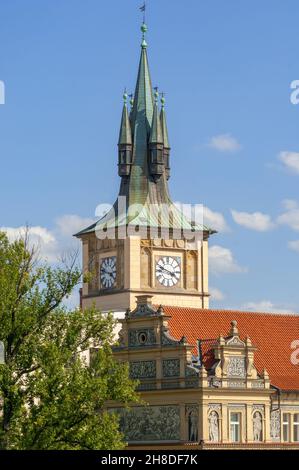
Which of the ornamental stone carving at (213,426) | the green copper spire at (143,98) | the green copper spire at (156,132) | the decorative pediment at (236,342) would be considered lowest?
the ornamental stone carving at (213,426)

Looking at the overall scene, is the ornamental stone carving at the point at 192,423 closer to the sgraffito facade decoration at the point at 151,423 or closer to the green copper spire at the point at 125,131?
the sgraffito facade decoration at the point at 151,423

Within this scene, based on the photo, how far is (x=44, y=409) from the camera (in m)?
57.2

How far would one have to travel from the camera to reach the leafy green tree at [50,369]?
188 feet

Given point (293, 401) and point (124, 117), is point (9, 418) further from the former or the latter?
point (124, 117)

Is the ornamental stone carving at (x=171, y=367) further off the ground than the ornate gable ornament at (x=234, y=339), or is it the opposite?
the ornate gable ornament at (x=234, y=339)

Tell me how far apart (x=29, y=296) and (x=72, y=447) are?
6.66 metres

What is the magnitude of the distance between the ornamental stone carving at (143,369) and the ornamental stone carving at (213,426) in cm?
405

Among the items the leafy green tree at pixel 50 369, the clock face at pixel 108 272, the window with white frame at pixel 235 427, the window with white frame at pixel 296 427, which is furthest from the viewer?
the clock face at pixel 108 272

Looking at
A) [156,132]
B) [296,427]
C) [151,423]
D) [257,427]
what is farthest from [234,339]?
[156,132]

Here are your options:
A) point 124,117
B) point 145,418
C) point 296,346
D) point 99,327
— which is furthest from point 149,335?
point 124,117

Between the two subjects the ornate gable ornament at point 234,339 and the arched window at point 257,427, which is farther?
the arched window at point 257,427

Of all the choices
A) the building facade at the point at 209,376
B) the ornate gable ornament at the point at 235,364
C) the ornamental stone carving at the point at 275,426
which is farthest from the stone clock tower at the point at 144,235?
the ornate gable ornament at the point at 235,364

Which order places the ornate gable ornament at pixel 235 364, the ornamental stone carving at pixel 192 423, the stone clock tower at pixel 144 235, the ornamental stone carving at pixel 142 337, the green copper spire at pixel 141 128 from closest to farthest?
the ornamental stone carving at pixel 192 423
the ornate gable ornament at pixel 235 364
the ornamental stone carving at pixel 142 337
the stone clock tower at pixel 144 235
the green copper spire at pixel 141 128
